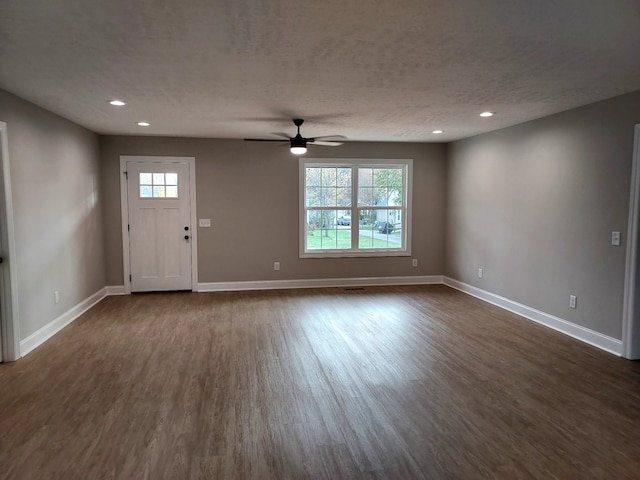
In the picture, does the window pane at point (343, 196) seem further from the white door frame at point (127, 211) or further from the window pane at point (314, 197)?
the white door frame at point (127, 211)

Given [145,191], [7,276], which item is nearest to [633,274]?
[7,276]

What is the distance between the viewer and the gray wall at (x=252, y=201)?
6.07 metres

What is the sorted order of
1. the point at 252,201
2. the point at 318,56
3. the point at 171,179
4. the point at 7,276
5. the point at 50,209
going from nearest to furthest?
the point at 318,56 → the point at 7,276 → the point at 50,209 → the point at 171,179 → the point at 252,201

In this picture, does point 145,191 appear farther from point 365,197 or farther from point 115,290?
point 365,197

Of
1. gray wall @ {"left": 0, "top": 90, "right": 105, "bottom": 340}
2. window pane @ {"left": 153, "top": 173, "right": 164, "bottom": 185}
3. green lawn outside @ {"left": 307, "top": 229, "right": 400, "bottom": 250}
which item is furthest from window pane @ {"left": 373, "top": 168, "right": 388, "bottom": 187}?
gray wall @ {"left": 0, "top": 90, "right": 105, "bottom": 340}

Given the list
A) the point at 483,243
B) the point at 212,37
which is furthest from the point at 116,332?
the point at 483,243

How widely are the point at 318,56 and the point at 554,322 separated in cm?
389

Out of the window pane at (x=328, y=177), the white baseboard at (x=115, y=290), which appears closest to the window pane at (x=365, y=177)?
the window pane at (x=328, y=177)

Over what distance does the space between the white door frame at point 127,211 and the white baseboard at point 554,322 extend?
424cm

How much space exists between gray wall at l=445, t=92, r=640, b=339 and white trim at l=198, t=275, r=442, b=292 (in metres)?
0.90

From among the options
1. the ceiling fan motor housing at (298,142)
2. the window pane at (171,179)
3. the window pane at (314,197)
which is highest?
the ceiling fan motor housing at (298,142)

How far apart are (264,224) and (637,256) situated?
470cm

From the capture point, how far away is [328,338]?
4.23 metres

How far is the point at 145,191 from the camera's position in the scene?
6.12m
